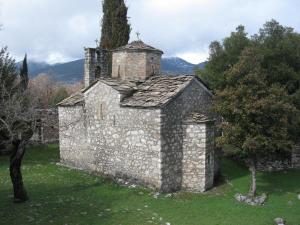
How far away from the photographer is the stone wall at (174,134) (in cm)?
1716

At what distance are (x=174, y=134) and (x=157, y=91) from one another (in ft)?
7.33

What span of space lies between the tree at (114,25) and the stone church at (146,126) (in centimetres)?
1100

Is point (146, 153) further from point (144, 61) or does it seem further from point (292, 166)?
point (292, 166)

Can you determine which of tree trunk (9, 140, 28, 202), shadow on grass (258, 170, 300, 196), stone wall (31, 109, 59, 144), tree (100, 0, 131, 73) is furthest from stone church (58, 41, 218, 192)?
tree (100, 0, 131, 73)

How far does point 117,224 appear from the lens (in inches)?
526

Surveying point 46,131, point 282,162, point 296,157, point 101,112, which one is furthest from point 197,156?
point 46,131

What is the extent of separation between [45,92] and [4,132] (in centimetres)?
4335

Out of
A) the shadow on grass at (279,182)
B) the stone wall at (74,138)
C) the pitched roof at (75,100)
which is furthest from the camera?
the pitched roof at (75,100)

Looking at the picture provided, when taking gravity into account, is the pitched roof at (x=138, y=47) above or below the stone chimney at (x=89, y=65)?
above

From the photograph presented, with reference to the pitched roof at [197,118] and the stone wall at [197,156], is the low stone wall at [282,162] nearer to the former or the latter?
the stone wall at [197,156]

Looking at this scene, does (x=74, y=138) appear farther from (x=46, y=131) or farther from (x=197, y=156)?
(x=46, y=131)

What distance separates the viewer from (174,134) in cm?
1758

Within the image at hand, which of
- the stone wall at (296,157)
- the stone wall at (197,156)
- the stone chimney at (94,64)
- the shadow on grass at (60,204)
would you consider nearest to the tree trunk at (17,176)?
the shadow on grass at (60,204)

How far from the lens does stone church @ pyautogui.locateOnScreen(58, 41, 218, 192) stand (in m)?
17.3
